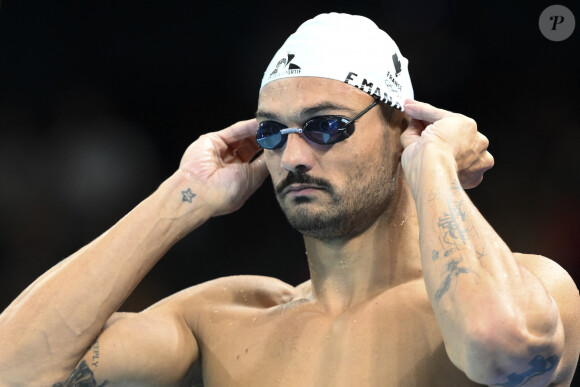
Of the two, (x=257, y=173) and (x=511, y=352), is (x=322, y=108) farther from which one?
(x=511, y=352)

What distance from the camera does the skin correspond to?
7.06ft

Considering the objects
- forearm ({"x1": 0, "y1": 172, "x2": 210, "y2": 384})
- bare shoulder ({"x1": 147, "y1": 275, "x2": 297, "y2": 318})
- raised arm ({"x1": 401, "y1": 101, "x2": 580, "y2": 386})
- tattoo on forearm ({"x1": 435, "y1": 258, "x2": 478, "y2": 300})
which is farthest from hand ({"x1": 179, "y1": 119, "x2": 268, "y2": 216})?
tattoo on forearm ({"x1": 435, "y1": 258, "x2": 478, "y2": 300})

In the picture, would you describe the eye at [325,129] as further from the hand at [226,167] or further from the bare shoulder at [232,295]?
the bare shoulder at [232,295]

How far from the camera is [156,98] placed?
4.26 meters

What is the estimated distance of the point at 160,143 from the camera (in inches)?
167

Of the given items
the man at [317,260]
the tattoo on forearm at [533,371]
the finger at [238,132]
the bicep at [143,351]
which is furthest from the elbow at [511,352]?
the finger at [238,132]

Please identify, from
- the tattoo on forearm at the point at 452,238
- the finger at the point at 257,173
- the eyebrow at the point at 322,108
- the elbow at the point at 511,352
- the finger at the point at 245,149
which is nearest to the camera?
the elbow at the point at 511,352

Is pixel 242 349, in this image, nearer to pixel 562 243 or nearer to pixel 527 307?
pixel 527 307


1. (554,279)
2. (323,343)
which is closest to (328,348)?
(323,343)

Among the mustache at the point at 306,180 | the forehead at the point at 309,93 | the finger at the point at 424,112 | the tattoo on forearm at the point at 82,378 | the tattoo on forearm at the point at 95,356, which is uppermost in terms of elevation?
the forehead at the point at 309,93

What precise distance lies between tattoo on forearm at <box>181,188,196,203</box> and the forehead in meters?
0.38

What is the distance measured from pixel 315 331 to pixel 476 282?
2.43ft

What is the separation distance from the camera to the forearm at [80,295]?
2.32 metres

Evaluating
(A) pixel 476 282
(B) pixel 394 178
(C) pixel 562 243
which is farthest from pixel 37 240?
(A) pixel 476 282
